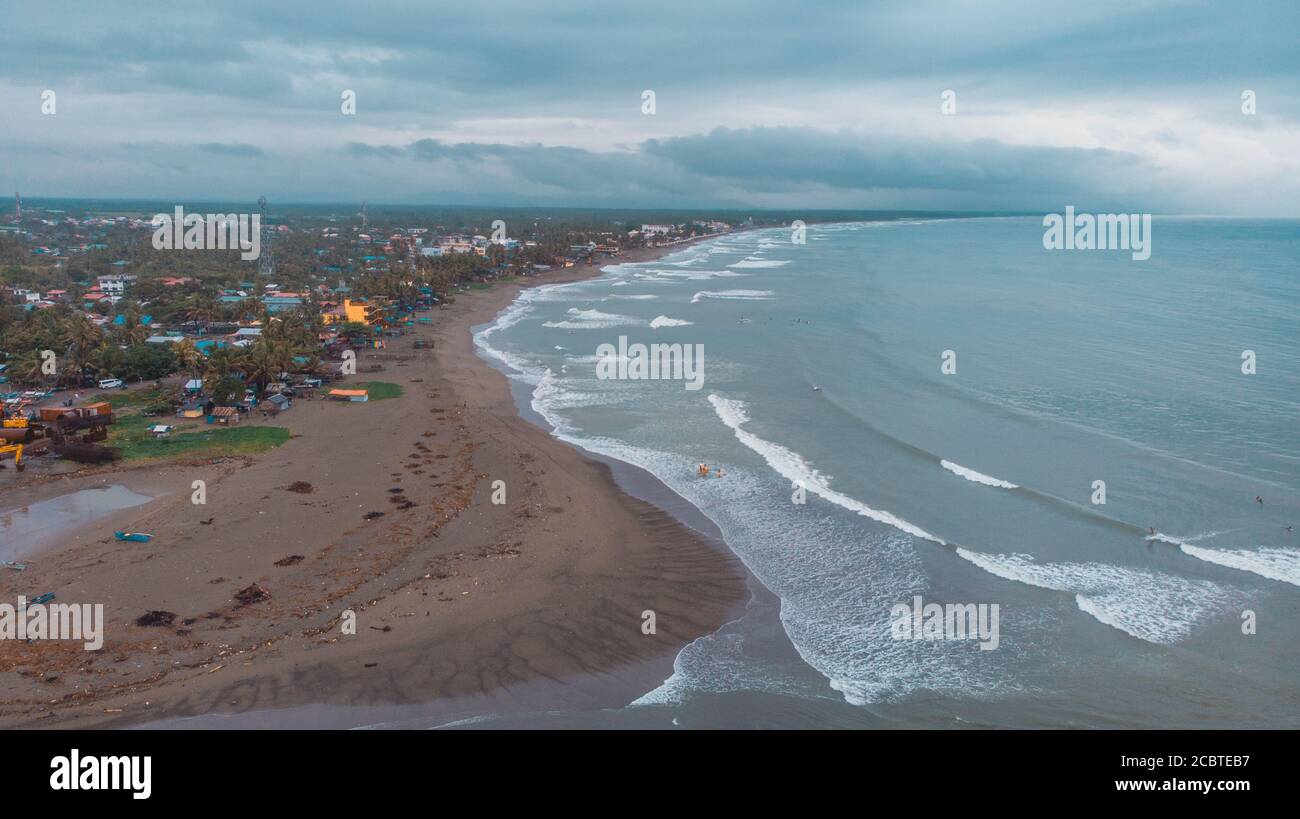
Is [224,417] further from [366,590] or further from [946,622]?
[946,622]

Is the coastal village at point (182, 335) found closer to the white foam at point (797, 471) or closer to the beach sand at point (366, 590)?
the beach sand at point (366, 590)

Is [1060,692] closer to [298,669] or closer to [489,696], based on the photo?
[489,696]

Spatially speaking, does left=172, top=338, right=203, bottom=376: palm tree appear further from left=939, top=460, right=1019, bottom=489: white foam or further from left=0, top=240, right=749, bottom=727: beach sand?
left=939, top=460, right=1019, bottom=489: white foam

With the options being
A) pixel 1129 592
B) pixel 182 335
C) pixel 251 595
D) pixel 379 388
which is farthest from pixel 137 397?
pixel 1129 592

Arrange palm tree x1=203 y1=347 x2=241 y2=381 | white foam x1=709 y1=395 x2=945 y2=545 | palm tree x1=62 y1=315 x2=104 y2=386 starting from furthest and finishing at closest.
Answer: palm tree x1=62 y1=315 x2=104 y2=386 < palm tree x1=203 y1=347 x2=241 y2=381 < white foam x1=709 y1=395 x2=945 y2=545

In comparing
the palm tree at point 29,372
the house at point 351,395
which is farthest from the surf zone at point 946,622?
the palm tree at point 29,372

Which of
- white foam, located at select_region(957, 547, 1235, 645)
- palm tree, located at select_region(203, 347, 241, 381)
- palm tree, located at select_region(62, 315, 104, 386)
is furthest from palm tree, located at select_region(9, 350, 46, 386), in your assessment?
white foam, located at select_region(957, 547, 1235, 645)
